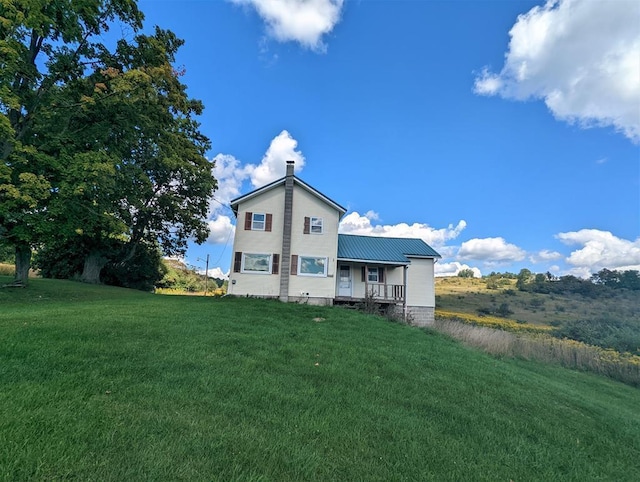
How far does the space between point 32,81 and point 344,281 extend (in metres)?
19.0

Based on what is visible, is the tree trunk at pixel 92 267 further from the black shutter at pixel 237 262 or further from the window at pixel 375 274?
the window at pixel 375 274

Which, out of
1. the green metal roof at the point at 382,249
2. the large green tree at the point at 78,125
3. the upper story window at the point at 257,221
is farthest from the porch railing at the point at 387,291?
the large green tree at the point at 78,125

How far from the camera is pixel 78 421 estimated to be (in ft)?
10.8

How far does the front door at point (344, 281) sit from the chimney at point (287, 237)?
408cm

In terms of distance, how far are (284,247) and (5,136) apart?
1326 cm

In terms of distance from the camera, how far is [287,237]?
2062 cm

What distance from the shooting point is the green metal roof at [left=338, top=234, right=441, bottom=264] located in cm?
2214

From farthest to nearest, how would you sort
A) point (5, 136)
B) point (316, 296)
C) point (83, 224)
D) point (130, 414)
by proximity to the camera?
point (316, 296)
point (83, 224)
point (5, 136)
point (130, 414)

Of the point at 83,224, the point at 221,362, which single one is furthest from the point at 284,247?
the point at 221,362

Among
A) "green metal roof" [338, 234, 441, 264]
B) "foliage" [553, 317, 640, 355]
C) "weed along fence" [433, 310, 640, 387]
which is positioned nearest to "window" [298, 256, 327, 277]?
"green metal roof" [338, 234, 441, 264]

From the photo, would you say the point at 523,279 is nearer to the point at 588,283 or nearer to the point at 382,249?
the point at 588,283

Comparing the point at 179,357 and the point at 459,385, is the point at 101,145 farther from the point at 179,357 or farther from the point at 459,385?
the point at 459,385

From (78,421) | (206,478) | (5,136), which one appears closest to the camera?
(206,478)

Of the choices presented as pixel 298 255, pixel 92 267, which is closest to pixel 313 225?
pixel 298 255
